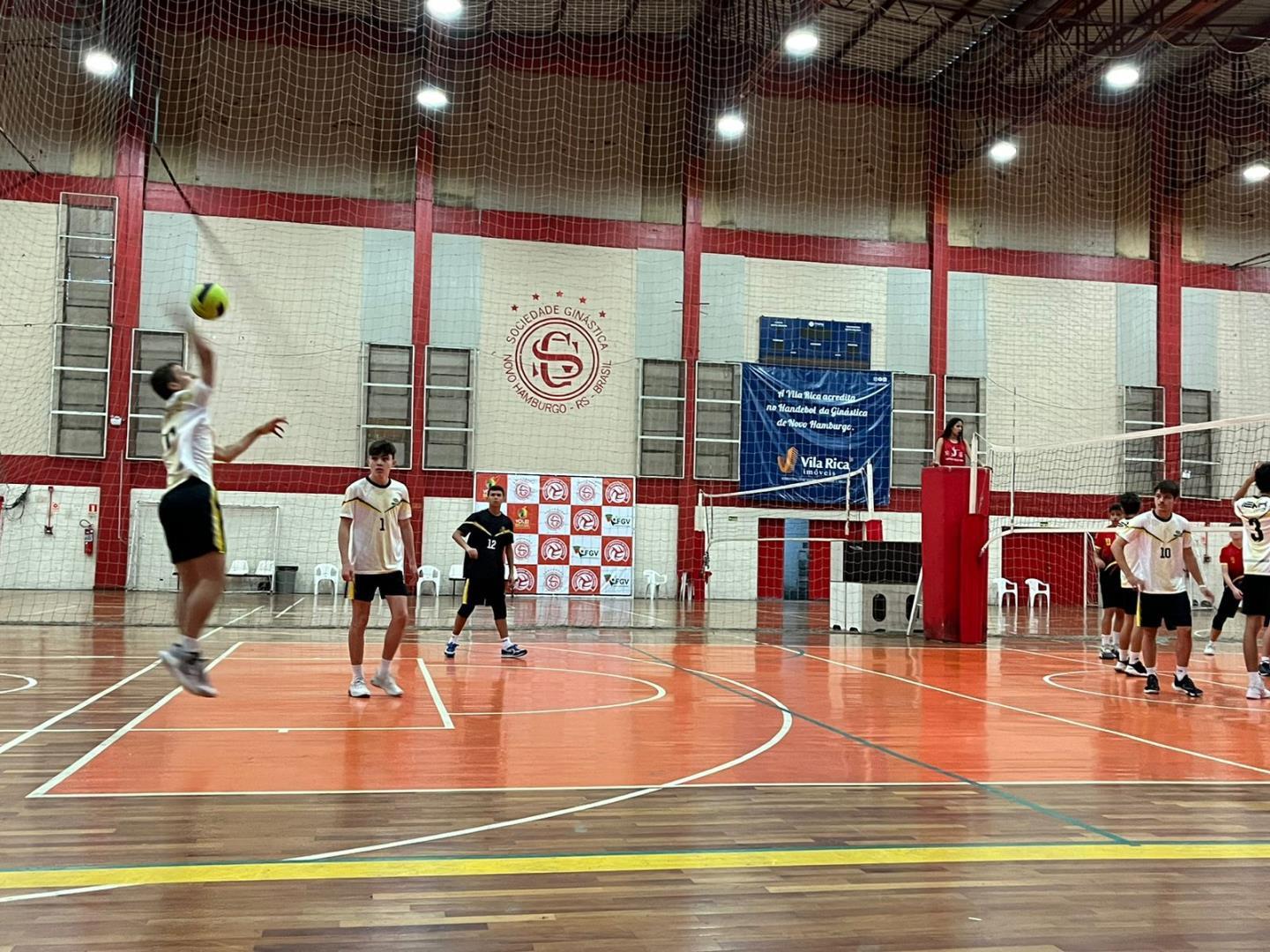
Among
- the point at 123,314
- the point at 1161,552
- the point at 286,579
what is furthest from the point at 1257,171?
the point at 123,314

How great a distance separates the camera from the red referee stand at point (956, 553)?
41.0 ft

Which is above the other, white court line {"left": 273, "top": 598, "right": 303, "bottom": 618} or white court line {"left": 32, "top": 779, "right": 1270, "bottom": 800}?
white court line {"left": 32, "top": 779, "right": 1270, "bottom": 800}

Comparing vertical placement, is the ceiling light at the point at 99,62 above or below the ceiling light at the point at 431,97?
below

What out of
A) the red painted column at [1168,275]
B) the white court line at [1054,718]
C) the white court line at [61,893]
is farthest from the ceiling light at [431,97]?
the white court line at [61,893]

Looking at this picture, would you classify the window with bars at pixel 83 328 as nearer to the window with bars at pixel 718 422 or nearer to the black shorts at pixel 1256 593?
the window with bars at pixel 718 422

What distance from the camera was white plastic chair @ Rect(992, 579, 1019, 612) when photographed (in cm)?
2298

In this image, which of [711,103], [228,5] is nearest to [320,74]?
[228,5]

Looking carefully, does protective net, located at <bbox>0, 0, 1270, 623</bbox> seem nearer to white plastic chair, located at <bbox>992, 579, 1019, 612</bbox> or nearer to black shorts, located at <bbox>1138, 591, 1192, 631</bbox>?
white plastic chair, located at <bbox>992, 579, 1019, 612</bbox>

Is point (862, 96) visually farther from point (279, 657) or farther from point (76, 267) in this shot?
point (279, 657)

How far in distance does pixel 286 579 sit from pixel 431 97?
33.4ft

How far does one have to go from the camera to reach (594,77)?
22.1 metres

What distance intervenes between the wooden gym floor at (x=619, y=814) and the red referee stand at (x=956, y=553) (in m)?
4.01

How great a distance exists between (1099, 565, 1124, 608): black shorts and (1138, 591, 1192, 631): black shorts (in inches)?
95.7

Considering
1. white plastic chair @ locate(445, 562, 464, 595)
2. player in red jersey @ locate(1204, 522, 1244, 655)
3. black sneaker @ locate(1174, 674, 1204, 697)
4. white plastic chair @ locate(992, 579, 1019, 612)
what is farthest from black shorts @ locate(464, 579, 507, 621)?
white plastic chair @ locate(992, 579, 1019, 612)
